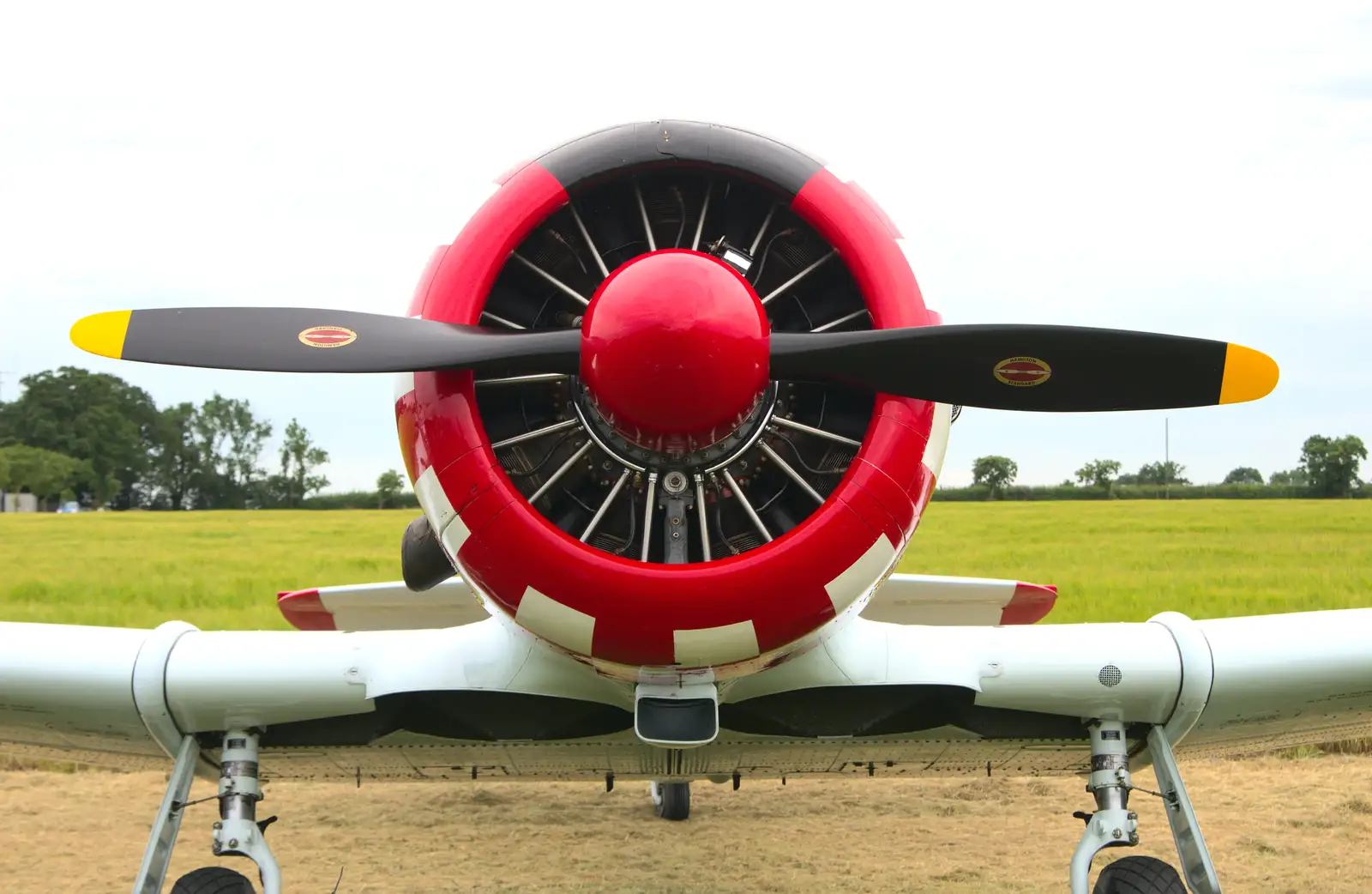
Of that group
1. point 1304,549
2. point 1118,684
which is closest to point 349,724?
point 1118,684

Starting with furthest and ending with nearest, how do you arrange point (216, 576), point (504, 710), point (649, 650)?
point (216, 576) → point (504, 710) → point (649, 650)

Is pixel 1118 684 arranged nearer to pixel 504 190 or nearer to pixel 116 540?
pixel 504 190

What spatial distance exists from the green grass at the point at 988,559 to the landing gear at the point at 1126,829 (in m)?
11.8

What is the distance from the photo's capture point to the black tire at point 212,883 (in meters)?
4.95

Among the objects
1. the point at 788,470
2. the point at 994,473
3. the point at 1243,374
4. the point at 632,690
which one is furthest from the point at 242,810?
the point at 994,473

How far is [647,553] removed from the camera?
4.17 metres

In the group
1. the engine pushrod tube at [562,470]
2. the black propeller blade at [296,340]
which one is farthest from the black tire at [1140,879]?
the black propeller blade at [296,340]

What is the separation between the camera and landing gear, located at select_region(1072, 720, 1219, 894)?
16.5ft

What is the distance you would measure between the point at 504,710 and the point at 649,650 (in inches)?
50.1

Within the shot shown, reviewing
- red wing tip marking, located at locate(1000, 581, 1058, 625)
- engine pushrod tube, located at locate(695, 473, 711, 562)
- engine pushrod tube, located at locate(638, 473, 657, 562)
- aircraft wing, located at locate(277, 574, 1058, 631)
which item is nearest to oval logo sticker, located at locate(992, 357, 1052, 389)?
engine pushrod tube, located at locate(695, 473, 711, 562)

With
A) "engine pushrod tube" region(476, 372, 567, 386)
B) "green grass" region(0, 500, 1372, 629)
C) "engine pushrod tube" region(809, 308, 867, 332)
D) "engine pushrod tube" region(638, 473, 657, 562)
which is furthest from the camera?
"green grass" region(0, 500, 1372, 629)

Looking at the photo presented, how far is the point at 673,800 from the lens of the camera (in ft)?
30.2

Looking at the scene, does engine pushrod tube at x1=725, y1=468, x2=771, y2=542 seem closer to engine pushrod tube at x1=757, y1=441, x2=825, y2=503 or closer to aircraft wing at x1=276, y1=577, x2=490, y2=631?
engine pushrod tube at x1=757, y1=441, x2=825, y2=503

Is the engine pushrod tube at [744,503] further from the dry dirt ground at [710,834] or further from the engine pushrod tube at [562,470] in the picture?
the dry dirt ground at [710,834]
